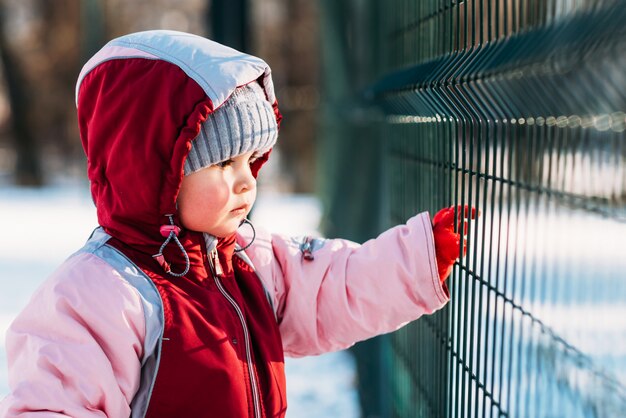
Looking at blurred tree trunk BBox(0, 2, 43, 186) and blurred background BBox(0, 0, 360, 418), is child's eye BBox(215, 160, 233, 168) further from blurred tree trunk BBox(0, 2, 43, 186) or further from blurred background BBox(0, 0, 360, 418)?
blurred tree trunk BBox(0, 2, 43, 186)

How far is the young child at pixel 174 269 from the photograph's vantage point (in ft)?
6.35

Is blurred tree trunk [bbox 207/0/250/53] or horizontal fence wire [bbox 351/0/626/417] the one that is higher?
blurred tree trunk [bbox 207/0/250/53]

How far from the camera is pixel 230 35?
546 cm

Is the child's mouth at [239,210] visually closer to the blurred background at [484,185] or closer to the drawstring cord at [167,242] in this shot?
the drawstring cord at [167,242]

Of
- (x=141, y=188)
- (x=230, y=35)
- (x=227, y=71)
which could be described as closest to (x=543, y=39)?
(x=227, y=71)

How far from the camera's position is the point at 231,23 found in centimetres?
549

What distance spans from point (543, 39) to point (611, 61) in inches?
13.3

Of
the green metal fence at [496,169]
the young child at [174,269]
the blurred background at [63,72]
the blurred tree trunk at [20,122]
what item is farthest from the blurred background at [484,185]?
the blurred tree trunk at [20,122]

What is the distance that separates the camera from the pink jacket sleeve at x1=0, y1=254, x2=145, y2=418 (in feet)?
6.10

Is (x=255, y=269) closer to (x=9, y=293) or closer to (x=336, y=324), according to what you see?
(x=336, y=324)

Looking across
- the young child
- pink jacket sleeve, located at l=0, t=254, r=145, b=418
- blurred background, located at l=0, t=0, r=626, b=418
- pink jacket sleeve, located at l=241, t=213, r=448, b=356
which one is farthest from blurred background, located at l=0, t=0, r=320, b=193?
pink jacket sleeve, located at l=0, t=254, r=145, b=418

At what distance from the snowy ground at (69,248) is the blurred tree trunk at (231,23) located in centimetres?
192

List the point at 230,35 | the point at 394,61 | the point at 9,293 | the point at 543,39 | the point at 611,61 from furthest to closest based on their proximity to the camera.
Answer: the point at 9,293 < the point at 230,35 < the point at 394,61 < the point at 543,39 < the point at 611,61

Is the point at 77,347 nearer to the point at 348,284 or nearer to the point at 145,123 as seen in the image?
the point at 145,123
